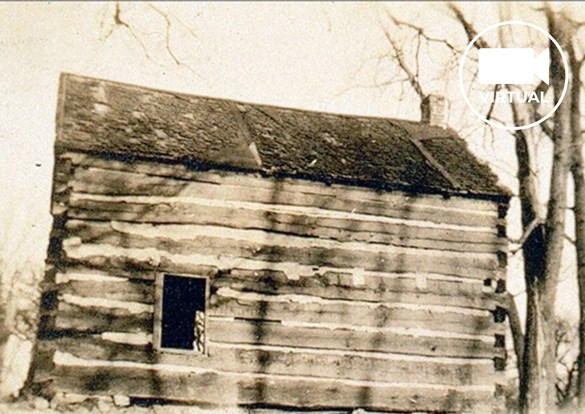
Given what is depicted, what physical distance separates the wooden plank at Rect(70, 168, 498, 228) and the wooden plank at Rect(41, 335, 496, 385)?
7.00 feet

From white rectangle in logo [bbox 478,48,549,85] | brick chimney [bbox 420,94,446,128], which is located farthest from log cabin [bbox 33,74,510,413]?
brick chimney [bbox 420,94,446,128]

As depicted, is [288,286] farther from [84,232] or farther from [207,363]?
[84,232]

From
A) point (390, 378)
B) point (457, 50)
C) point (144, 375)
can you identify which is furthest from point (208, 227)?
point (457, 50)

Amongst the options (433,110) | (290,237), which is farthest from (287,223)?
(433,110)

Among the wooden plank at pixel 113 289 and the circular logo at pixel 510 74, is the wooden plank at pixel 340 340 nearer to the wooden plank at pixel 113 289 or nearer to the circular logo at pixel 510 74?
the wooden plank at pixel 113 289

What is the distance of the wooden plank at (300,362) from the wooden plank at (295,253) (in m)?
1.33

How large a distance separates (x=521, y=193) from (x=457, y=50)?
269cm

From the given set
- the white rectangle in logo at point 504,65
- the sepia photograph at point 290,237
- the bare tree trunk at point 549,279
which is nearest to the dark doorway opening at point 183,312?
the sepia photograph at point 290,237

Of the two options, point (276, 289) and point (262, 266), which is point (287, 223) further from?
point (276, 289)

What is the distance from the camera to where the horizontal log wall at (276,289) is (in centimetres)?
910

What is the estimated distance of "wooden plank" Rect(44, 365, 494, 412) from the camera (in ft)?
29.2

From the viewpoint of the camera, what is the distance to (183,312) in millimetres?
12492

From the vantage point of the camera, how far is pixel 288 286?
980cm

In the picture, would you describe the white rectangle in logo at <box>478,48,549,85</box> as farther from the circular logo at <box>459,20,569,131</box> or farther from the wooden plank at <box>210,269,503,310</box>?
the wooden plank at <box>210,269,503,310</box>
